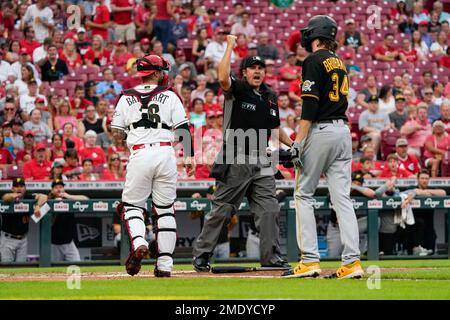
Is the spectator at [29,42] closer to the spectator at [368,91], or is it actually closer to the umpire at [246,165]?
the spectator at [368,91]

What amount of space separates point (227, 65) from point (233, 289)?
250 cm

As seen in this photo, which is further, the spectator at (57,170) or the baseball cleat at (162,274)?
the spectator at (57,170)

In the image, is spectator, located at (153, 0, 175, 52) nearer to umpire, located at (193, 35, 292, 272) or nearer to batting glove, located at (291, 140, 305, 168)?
umpire, located at (193, 35, 292, 272)

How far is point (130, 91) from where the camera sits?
358 inches

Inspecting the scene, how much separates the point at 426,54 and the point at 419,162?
5.37m

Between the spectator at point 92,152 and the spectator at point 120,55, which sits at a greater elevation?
the spectator at point 120,55

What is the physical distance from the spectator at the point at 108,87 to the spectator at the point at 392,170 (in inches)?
209

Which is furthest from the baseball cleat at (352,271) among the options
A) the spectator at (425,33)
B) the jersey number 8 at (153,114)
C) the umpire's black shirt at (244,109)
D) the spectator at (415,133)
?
the spectator at (425,33)

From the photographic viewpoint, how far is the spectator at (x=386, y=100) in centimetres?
1819

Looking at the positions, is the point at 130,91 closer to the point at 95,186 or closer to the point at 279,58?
the point at 95,186

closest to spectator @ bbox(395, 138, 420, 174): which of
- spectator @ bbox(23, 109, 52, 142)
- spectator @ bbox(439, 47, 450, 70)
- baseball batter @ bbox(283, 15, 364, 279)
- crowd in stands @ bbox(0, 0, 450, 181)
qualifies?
crowd in stands @ bbox(0, 0, 450, 181)

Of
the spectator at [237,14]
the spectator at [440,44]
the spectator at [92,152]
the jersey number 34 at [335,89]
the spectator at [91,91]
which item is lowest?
the spectator at [92,152]

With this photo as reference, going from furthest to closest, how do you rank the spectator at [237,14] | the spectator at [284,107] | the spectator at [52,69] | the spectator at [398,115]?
the spectator at [237,14]
the spectator at [52,69]
the spectator at [398,115]
the spectator at [284,107]
